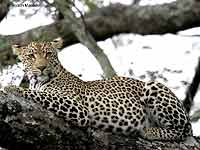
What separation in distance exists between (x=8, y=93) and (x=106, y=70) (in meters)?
2.96

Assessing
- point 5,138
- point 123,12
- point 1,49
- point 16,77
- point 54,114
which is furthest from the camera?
point 123,12

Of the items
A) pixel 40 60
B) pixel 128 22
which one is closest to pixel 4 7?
pixel 128 22

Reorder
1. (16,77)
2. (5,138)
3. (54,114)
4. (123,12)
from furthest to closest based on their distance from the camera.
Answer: (123,12), (16,77), (54,114), (5,138)

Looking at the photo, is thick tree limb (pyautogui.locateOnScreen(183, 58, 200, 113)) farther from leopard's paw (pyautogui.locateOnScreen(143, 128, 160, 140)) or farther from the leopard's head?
leopard's paw (pyautogui.locateOnScreen(143, 128, 160, 140))

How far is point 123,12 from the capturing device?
28.9 feet

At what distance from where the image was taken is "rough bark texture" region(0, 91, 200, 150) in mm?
4742

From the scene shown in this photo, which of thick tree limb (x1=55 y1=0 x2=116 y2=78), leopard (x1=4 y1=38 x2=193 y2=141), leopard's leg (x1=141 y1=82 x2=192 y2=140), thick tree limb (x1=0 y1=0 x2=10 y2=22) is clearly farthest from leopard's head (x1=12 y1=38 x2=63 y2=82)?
thick tree limb (x1=0 y1=0 x2=10 y2=22)

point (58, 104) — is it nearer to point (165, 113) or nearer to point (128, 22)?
point (165, 113)

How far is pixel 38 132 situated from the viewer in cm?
482

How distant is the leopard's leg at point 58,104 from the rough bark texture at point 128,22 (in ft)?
9.46

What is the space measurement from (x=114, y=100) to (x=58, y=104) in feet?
2.68

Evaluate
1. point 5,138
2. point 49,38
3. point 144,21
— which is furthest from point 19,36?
point 5,138

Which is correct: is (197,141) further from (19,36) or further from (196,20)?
(19,36)

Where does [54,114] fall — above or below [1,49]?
below
